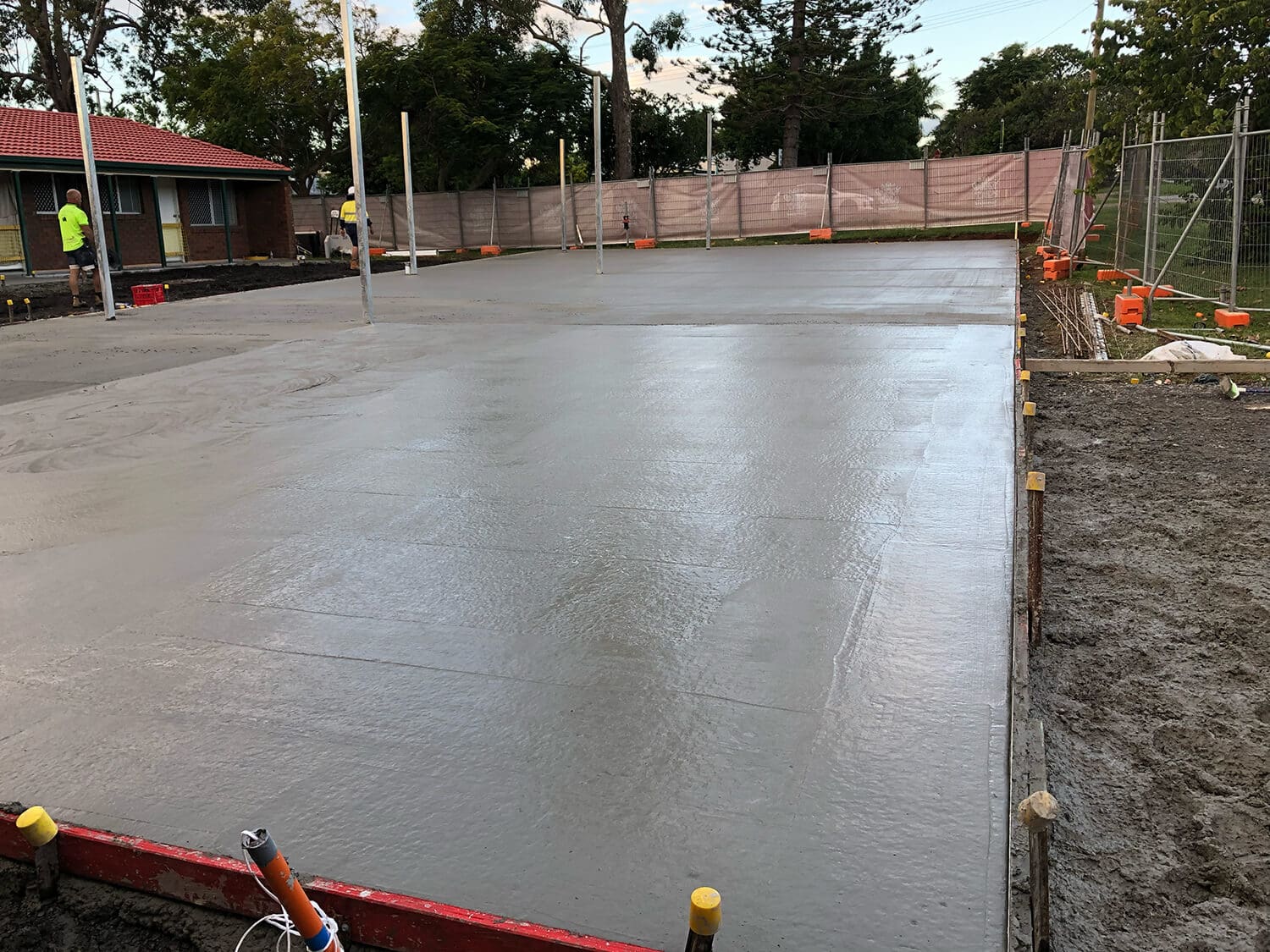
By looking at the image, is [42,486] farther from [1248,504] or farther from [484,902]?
[1248,504]

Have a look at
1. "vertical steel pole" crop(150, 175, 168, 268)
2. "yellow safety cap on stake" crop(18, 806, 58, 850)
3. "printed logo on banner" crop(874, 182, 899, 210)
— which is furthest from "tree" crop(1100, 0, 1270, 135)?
"vertical steel pole" crop(150, 175, 168, 268)

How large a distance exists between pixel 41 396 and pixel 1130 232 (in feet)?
48.8

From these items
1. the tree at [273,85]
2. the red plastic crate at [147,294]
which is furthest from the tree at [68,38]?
the red plastic crate at [147,294]

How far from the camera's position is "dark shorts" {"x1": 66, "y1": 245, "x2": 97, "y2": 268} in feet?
51.1

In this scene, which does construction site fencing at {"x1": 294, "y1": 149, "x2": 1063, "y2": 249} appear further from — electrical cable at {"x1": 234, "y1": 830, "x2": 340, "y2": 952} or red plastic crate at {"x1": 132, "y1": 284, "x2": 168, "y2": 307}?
electrical cable at {"x1": 234, "y1": 830, "x2": 340, "y2": 952}

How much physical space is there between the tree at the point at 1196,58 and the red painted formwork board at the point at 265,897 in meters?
15.2

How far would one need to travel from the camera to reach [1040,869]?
2186mm

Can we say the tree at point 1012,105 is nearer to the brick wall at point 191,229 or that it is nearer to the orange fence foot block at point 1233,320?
the brick wall at point 191,229

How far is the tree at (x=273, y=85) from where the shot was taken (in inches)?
1302

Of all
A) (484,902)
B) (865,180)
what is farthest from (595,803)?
(865,180)

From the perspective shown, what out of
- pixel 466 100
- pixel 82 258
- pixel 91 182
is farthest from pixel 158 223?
pixel 466 100

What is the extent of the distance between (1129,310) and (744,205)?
18879 millimetres

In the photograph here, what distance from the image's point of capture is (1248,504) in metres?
5.31

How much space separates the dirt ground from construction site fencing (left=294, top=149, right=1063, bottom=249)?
2208 centimetres
